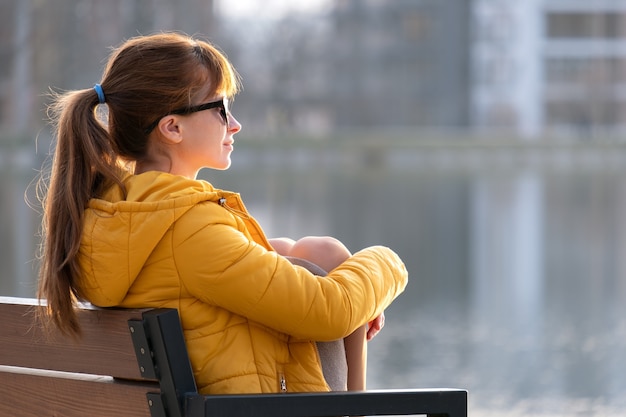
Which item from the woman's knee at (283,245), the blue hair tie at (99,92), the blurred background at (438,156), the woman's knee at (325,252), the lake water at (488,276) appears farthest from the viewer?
the blurred background at (438,156)

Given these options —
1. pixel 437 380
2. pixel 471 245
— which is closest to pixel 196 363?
pixel 437 380

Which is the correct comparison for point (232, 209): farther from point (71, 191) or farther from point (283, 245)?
point (283, 245)

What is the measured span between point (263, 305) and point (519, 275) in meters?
10.1

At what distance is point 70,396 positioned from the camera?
1.85 m

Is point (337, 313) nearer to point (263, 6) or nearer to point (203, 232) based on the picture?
point (203, 232)

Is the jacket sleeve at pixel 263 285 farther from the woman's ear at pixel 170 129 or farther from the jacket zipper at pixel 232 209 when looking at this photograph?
the woman's ear at pixel 170 129

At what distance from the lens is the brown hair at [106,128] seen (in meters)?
1.83

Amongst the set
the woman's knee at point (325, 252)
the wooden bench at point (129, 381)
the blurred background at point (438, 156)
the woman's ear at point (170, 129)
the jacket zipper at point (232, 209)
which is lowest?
the blurred background at point (438, 156)

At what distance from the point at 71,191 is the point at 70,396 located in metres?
0.32

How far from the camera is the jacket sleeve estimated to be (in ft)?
5.85

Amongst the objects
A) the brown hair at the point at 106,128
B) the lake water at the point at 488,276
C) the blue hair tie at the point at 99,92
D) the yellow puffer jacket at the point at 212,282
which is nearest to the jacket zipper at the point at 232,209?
the yellow puffer jacket at the point at 212,282

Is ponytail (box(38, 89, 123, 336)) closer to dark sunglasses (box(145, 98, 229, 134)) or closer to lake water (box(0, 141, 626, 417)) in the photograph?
dark sunglasses (box(145, 98, 229, 134))

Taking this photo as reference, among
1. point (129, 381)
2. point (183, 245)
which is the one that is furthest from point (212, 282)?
point (129, 381)

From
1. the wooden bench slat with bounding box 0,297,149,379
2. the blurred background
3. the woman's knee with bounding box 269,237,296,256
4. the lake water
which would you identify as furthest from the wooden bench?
the lake water
